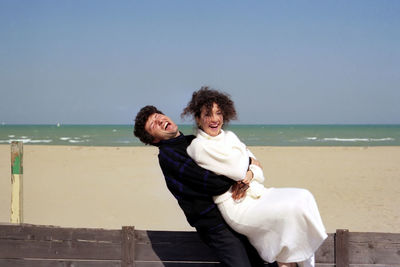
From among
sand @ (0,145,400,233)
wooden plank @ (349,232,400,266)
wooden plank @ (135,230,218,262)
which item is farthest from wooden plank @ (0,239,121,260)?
sand @ (0,145,400,233)

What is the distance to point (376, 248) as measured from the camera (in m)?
3.05

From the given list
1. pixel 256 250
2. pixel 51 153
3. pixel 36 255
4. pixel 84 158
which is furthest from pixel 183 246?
pixel 51 153

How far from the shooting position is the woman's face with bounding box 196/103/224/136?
273cm

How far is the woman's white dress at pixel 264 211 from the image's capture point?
8.14ft

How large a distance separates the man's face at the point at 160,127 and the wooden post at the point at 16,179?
275cm

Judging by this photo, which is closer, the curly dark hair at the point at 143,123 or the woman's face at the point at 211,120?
the woman's face at the point at 211,120

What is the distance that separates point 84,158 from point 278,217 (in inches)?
639

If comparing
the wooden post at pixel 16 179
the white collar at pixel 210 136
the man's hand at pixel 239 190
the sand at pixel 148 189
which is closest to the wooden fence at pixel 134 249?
the man's hand at pixel 239 190

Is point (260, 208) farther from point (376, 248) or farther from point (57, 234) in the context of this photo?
point (57, 234)

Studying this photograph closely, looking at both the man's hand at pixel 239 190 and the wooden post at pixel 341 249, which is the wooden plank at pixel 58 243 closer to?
the man's hand at pixel 239 190

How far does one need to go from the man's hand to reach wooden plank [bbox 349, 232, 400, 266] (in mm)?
918

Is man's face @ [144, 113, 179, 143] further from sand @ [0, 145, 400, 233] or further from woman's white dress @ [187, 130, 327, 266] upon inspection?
Answer: sand @ [0, 145, 400, 233]

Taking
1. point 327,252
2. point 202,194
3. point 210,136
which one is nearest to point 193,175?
point 202,194

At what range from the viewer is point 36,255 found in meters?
3.32
